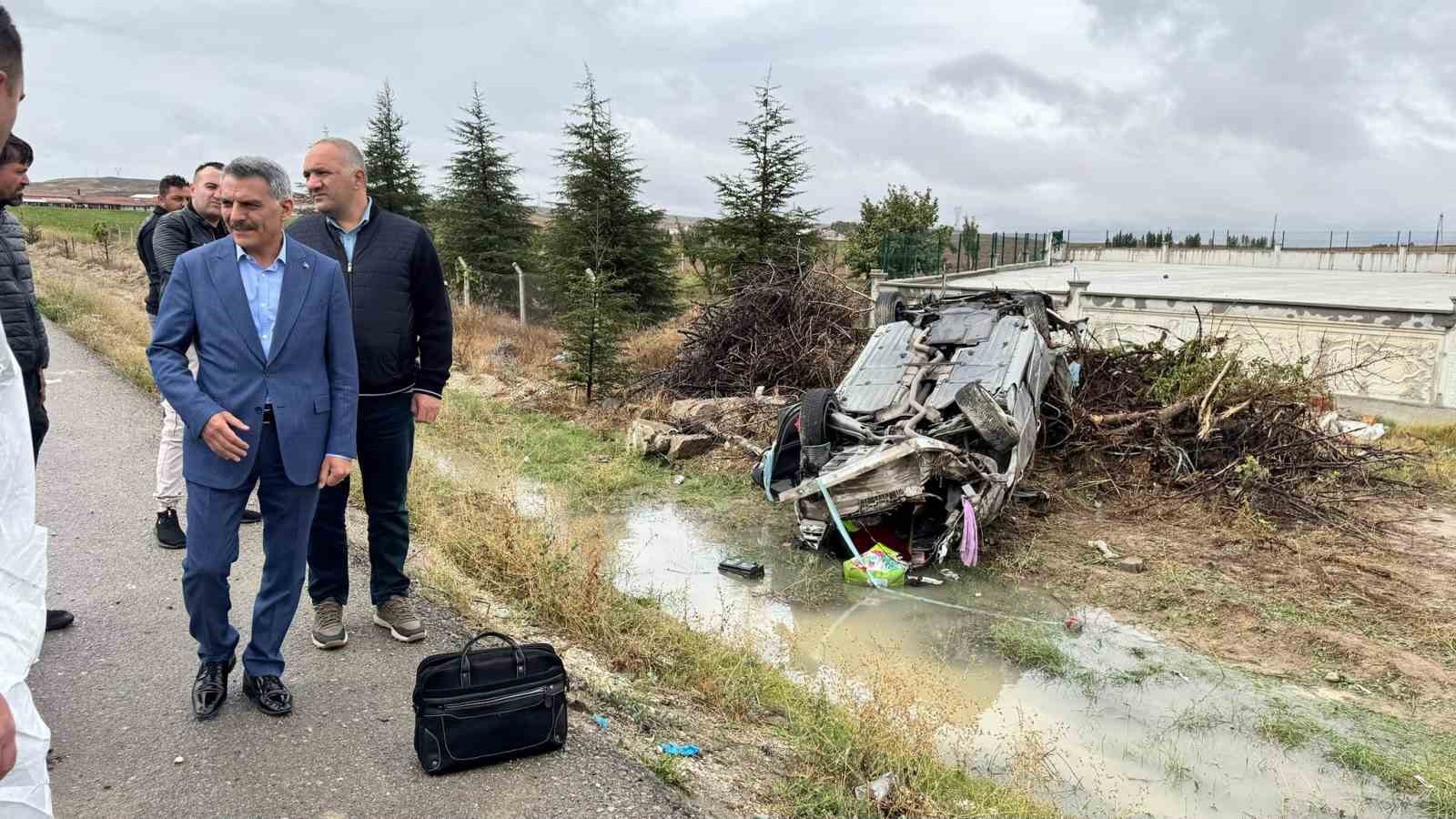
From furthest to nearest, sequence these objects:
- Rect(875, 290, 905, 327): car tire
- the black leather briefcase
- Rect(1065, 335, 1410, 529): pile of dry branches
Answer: Rect(875, 290, 905, 327): car tire < Rect(1065, 335, 1410, 529): pile of dry branches < the black leather briefcase

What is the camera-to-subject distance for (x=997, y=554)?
760cm

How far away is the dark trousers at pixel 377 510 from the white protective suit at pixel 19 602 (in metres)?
2.39

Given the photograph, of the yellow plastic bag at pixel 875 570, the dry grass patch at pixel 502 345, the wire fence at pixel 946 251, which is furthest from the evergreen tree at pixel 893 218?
the yellow plastic bag at pixel 875 570

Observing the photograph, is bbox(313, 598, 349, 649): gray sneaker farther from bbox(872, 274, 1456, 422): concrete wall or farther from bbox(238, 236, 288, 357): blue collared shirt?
bbox(872, 274, 1456, 422): concrete wall

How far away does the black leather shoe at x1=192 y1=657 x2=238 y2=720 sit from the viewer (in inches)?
130

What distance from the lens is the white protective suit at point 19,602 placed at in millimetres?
1375

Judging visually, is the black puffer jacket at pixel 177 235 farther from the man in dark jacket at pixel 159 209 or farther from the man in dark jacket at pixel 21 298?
the man in dark jacket at pixel 21 298

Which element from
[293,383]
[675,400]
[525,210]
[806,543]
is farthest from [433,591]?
[525,210]

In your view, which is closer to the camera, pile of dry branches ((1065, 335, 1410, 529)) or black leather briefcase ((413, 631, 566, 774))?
black leather briefcase ((413, 631, 566, 774))

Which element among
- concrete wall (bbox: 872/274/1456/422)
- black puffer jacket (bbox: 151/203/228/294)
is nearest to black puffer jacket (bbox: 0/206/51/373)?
black puffer jacket (bbox: 151/203/228/294)

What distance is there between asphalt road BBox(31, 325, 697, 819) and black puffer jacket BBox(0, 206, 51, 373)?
1238 millimetres

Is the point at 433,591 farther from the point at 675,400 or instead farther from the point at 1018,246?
the point at 1018,246

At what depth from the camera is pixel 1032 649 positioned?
5719 millimetres

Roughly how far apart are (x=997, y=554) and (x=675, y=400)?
21.6 ft
